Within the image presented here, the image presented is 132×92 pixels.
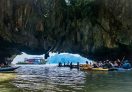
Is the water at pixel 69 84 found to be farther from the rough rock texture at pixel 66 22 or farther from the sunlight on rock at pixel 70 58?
the sunlight on rock at pixel 70 58

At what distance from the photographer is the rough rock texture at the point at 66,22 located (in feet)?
146

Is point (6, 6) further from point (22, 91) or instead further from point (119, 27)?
point (22, 91)

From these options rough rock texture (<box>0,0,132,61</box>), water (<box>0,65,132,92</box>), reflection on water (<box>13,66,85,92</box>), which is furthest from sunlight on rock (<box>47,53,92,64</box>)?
water (<box>0,65,132,92</box>)

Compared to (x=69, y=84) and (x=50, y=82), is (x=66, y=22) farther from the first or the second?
(x=69, y=84)

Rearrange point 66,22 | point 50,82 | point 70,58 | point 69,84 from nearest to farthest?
point 69,84
point 50,82
point 66,22
point 70,58

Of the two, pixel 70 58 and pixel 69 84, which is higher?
pixel 70 58

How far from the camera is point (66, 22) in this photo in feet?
160

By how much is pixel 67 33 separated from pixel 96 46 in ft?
21.3

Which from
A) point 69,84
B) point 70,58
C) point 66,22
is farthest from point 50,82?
point 70,58

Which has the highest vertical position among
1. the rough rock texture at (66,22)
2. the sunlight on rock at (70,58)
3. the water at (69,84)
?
the rough rock texture at (66,22)

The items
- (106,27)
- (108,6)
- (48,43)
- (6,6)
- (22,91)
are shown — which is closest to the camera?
(22,91)

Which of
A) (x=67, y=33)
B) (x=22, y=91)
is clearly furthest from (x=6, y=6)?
(x=22, y=91)

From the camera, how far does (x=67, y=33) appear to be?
51250mm

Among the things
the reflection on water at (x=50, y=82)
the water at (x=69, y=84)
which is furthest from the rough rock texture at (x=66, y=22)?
the water at (x=69, y=84)
